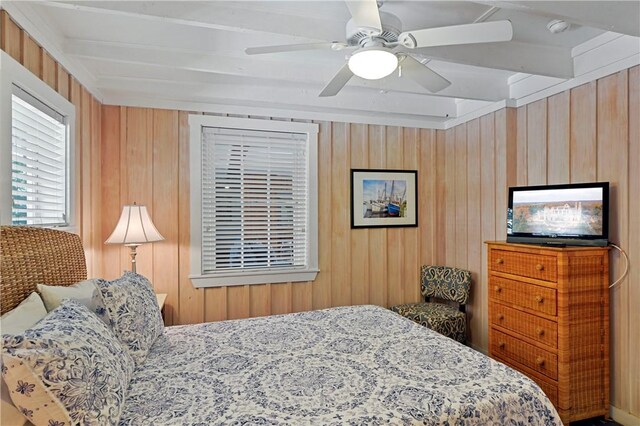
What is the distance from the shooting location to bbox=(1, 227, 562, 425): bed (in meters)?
1.34

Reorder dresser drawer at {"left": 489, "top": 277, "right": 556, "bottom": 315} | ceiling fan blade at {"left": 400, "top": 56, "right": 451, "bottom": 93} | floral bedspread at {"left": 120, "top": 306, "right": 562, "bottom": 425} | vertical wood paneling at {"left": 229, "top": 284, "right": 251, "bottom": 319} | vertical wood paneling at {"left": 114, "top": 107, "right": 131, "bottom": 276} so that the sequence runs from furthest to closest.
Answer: vertical wood paneling at {"left": 229, "top": 284, "right": 251, "bottom": 319} < vertical wood paneling at {"left": 114, "top": 107, "right": 131, "bottom": 276} < dresser drawer at {"left": 489, "top": 277, "right": 556, "bottom": 315} < ceiling fan blade at {"left": 400, "top": 56, "right": 451, "bottom": 93} < floral bedspread at {"left": 120, "top": 306, "right": 562, "bottom": 425}

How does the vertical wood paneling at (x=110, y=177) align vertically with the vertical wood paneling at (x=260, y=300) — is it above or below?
above

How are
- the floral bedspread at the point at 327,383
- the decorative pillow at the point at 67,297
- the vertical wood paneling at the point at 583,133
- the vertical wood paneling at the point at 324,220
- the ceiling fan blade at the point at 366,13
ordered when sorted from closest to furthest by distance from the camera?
the floral bedspread at the point at 327,383 → the ceiling fan blade at the point at 366,13 → the decorative pillow at the point at 67,297 → the vertical wood paneling at the point at 583,133 → the vertical wood paneling at the point at 324,220

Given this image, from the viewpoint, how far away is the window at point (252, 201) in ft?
10.8

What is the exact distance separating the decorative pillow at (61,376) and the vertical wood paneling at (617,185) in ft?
9.96

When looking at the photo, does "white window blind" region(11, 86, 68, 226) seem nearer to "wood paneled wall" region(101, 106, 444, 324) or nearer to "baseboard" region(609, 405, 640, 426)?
"wood paneled wall" region(101, 106, 444, 324)

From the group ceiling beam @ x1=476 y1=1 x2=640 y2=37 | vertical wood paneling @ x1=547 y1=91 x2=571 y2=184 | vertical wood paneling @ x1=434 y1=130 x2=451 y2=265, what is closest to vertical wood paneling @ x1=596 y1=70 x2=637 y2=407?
vertical wood paneling @ x1=547 y1=91 x2=571 y2=184

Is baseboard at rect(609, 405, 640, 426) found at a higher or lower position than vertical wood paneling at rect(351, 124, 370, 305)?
lower

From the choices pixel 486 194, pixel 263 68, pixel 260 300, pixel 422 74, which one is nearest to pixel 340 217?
pixel 260 300

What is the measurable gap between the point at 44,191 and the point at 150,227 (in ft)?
2.59

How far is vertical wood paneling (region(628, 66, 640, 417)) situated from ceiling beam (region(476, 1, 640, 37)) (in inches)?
21.3

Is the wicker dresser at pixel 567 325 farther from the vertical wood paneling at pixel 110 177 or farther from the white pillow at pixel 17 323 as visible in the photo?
the vertical wood paneling at pixel 110 177

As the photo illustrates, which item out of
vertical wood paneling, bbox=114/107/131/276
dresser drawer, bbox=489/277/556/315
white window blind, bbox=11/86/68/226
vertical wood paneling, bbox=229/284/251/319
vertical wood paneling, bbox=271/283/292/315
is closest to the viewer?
white window blind, bbox=11/86/68/226

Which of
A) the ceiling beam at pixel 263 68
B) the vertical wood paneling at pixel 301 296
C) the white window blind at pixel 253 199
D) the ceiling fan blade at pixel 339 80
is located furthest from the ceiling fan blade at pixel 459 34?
the vertical wood paneling at pixel 301 296
